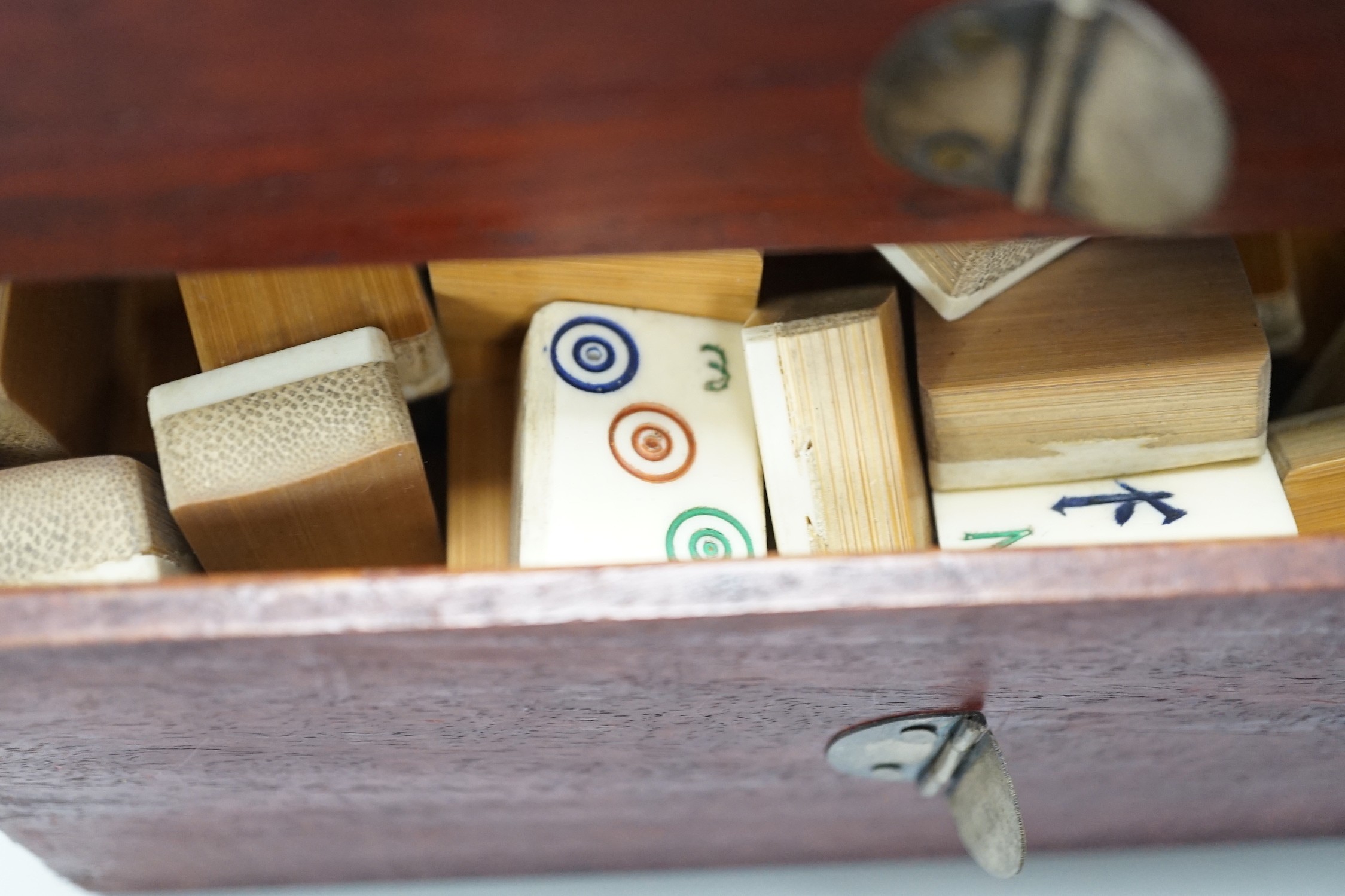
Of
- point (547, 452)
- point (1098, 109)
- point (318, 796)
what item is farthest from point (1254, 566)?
point (318, 796)

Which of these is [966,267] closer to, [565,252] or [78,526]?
[565,252]

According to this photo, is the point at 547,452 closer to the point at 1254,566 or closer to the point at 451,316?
the point at 451,316

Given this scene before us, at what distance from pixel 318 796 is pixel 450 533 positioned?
0.11 m

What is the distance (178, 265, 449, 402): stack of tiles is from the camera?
17.7 inches

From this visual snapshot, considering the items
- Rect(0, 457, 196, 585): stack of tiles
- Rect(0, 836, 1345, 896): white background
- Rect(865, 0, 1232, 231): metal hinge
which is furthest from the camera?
Rect(0, 836, 1345, 896): white background

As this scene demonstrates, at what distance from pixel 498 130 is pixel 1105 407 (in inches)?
9.9

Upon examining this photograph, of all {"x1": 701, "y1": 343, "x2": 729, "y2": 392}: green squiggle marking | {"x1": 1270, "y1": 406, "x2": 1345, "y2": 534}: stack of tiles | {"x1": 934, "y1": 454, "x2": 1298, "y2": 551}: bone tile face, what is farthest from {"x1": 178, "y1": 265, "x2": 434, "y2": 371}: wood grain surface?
{"x1": 1270, "y1": 406, "x2": 1345, "y2": 534}: stack of tiles

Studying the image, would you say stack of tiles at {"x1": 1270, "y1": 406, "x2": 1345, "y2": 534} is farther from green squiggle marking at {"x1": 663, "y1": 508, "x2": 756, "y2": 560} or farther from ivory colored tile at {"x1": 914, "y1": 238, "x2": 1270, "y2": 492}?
green squiggle marking at {"x1": 663, "y1": 508, "x2": 756, "y2": 560}

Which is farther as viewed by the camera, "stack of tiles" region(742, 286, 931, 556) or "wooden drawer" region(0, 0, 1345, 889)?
"stack of tiles" region(742, 286, 931, 556)

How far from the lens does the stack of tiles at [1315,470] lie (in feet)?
1.50

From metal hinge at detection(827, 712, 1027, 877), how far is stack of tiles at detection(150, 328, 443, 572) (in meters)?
0.19

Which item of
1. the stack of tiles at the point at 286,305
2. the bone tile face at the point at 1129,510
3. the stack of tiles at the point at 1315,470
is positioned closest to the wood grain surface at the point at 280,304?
the stack of tiles at the point at 286,305

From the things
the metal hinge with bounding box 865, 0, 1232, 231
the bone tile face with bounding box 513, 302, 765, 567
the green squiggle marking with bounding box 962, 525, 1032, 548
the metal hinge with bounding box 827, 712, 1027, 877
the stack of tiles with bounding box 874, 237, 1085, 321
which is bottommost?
the metal hinge with bounding box 827, 712, 1027, 877

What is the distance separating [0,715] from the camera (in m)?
0.39
